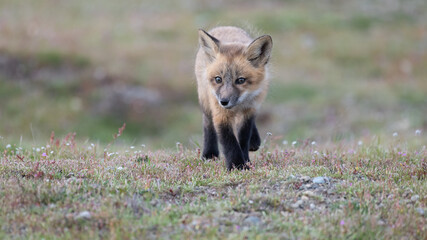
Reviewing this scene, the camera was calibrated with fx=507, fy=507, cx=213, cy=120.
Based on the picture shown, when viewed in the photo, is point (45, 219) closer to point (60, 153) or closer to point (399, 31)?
point (60, 153)

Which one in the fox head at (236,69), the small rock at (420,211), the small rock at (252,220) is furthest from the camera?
the fox head at (236,69)

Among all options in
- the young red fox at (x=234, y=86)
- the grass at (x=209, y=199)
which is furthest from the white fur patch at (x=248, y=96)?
the grass at (x=209, y=199)

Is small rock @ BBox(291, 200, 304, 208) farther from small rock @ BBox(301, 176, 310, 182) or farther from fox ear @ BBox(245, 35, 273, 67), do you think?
fox ear @ BBox(245, 35, 273, 67)

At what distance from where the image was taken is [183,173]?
22.5 ft

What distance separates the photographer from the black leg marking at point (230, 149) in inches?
291

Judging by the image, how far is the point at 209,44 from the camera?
7.84m

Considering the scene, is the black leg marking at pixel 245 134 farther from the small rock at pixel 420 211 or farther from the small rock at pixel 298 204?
the small rock at pixel 420 211

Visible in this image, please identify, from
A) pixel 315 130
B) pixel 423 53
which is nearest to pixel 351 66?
pixel 423 53

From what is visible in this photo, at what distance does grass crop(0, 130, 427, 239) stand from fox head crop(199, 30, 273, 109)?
1.08 m

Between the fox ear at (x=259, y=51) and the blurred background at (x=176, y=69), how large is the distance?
3.23 meters

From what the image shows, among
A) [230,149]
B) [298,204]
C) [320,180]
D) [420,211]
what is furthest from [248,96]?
[420,211]

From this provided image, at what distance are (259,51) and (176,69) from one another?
12.5 meters

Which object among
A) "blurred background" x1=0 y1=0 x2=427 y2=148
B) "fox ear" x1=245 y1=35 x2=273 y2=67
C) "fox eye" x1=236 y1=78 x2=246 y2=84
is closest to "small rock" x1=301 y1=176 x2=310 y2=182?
"fox eye" x1=236 y1=78 x2=246 y2=84

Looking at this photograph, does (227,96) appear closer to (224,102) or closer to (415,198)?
(224,102)
